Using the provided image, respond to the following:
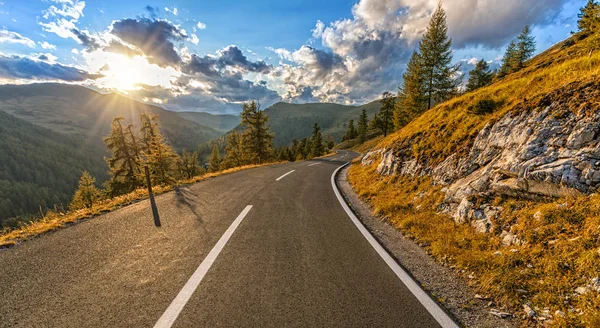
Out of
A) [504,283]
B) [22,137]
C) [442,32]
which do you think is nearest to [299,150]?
[442,32]

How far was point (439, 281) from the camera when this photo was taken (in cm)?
397

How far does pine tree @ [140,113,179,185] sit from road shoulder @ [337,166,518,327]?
19.7m

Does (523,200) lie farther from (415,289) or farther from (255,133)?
(255,133)

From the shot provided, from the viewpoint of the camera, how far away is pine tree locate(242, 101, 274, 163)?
35938mm

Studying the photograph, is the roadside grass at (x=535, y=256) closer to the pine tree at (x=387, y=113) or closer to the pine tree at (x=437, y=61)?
the pine tree at (x=437, y=61)

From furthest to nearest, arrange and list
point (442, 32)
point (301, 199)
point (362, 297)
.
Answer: point (442, 32)
point (301, 199)
point (362, 297)

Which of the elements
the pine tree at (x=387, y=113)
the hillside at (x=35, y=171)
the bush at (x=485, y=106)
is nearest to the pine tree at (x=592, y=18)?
the bush at (x=485, y=106)

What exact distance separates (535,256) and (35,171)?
21779 centimetres

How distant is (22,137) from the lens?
624 ft

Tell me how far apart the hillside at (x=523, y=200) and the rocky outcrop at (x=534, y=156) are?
0.02 m

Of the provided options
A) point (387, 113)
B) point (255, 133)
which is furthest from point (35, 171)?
point (387, 113)

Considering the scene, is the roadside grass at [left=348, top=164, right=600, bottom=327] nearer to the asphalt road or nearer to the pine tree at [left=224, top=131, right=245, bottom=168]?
the asphalt road

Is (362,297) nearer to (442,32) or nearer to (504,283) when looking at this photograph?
(504,283)

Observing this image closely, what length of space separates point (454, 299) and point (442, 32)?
3431 cm
